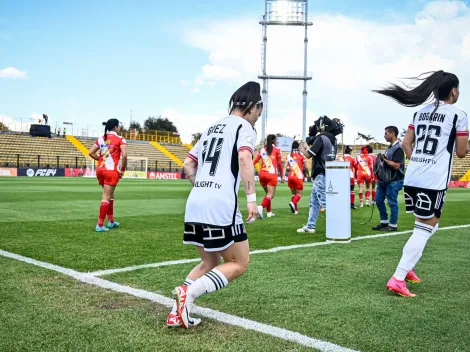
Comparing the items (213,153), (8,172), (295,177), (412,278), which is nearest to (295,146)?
(295,177)

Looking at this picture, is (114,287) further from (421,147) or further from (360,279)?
(421,147)

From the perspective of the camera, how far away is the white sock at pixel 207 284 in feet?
11.7

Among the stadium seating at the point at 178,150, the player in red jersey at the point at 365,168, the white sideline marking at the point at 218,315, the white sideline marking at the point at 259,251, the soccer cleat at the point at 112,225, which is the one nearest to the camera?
the white sideline marking at the point at 218,315

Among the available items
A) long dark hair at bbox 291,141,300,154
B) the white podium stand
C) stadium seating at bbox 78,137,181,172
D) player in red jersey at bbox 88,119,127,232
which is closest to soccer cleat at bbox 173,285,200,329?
the white podium stand

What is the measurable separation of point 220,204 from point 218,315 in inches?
40.6

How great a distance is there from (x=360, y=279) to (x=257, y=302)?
5.02ft

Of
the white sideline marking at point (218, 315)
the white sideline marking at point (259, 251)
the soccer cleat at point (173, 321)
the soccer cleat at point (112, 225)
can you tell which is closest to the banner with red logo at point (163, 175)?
the soccer cleat at point (112, 225)

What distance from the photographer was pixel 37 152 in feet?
154

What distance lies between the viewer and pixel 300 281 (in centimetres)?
512

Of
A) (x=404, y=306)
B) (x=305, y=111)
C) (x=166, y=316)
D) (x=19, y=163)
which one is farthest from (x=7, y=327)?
(x=305, y=111)

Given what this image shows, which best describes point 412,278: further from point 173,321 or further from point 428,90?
point 173,321

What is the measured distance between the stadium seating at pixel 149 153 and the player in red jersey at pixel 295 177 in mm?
37249

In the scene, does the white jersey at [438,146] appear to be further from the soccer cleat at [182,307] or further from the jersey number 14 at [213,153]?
the soccer cleat at [182,307]

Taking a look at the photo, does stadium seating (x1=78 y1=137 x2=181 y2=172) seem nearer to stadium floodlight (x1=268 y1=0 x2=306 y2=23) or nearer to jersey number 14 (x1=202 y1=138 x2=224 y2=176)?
stadium floodlight (x1=268 y1=0 x2=306 y2=23)
